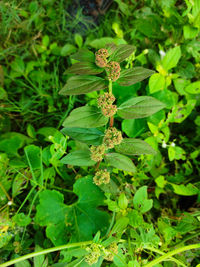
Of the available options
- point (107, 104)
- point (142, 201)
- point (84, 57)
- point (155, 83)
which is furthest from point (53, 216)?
point (155, 83)

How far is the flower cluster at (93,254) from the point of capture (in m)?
0.94

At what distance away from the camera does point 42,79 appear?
180cm

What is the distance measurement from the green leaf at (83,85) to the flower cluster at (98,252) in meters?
0.62

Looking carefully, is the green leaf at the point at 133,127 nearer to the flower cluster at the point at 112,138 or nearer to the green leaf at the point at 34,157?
the flower cluster at the point at 112,138

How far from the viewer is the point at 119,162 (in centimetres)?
108

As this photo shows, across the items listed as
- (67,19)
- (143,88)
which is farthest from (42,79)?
(143,88)

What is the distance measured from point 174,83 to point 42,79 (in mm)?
934

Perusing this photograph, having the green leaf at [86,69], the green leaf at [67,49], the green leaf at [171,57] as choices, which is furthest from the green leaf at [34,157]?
the green leaf at [171,57]

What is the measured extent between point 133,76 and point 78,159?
1.45ft

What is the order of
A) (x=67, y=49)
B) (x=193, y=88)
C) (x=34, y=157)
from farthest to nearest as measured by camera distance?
(x=67, y=49) < (x=193, y=88) < (x=34, y=157)

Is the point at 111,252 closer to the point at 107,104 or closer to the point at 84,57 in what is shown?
the point at 107,104

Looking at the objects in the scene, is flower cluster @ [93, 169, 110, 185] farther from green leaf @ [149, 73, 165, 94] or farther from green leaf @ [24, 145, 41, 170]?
green leaf @ [149, 73, 165, 94]

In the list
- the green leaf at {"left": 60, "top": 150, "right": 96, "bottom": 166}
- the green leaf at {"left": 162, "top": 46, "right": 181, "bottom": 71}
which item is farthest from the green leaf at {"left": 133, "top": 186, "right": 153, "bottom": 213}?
the green leaf at {"left": 162, "top": 46, "right": 181, "bottom": 71}

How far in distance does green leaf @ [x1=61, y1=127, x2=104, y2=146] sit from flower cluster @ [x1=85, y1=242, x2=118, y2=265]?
16.6 inches
